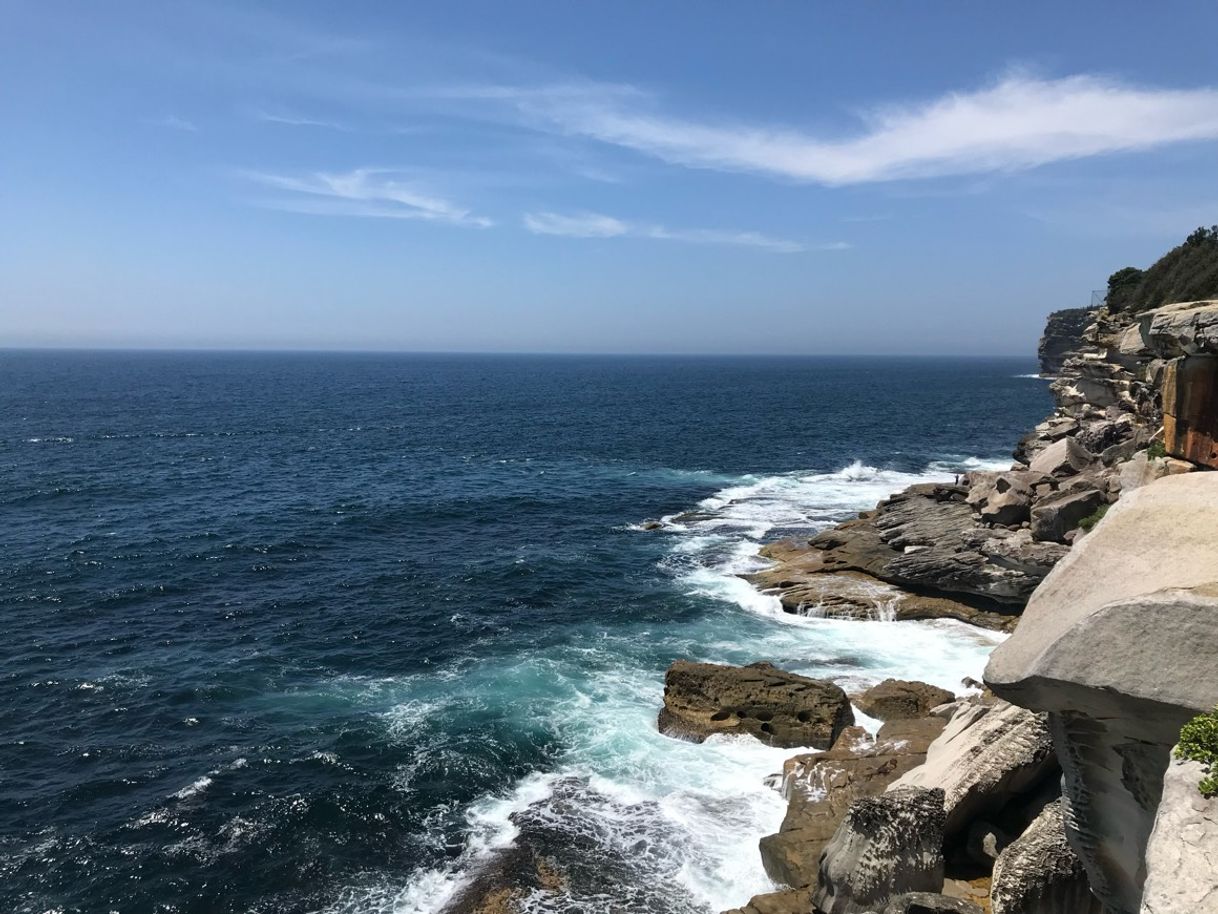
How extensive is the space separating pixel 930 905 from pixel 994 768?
421cm

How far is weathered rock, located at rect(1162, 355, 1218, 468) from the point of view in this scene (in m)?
18.9

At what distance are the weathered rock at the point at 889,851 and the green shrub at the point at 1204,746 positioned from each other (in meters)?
7.76

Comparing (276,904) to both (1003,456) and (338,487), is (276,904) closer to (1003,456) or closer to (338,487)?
(338,487)

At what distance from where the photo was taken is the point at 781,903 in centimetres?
1794

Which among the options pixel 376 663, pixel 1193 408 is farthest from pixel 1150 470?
pixel 376 663

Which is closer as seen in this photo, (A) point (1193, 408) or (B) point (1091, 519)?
(A) point (1193, 408)

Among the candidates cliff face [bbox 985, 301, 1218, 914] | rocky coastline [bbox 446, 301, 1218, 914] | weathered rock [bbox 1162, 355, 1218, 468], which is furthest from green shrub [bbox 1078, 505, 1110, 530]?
cliff face [bbox 985, 301, 1218, 914]

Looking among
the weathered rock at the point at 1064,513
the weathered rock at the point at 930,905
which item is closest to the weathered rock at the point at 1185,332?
the weathered rock at the point at 930,905

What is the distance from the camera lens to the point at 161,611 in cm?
3875

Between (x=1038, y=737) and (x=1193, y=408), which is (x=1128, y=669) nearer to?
(x=1038, y=737)

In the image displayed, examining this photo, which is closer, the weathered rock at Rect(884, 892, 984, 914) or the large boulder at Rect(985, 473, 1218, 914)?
the large boulder at Rect(985, 473, 1218, 914)

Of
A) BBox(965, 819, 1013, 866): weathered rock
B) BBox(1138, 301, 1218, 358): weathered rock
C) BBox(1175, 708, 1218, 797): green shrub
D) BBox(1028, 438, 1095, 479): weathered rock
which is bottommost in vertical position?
BBox(965, 819, 1013, 866): weathered rock

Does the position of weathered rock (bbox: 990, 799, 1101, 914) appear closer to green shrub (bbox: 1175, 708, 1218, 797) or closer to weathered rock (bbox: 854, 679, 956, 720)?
green shrub (bbox: 1175, 708, 1218, 797)

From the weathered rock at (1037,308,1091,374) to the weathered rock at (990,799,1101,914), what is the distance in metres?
165
